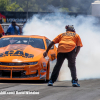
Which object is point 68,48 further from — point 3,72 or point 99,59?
point 99,59

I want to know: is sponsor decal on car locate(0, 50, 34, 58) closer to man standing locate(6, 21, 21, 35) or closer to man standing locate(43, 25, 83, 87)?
man standing locate(43, 25, 83, 87)

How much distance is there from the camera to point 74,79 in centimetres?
628

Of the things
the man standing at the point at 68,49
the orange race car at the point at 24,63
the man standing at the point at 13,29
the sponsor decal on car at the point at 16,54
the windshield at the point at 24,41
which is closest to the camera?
the man standing at the point at 68,49

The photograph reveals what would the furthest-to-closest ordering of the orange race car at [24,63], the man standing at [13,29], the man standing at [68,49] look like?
the man standing at [13,29] < the orange race car at [24,63] < the man standing at [68,49]

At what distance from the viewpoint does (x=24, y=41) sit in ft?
25.1

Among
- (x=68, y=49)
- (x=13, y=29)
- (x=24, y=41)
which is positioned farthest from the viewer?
(x=13, y=29)

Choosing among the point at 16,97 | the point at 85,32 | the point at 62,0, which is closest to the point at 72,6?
the point at 62,0

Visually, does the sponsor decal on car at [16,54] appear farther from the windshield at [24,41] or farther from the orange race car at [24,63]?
the windshield at [24,41]

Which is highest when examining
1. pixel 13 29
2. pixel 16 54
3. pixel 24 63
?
pixel 16 54

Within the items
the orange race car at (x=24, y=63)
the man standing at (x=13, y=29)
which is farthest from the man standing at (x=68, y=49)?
the man standing at (x=13, y=29)

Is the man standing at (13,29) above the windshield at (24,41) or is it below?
below

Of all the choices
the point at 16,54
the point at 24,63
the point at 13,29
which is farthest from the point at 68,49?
the point at 13,29

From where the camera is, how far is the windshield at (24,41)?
755 centimetres

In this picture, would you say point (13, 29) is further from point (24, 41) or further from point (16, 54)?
point (16, 54)
